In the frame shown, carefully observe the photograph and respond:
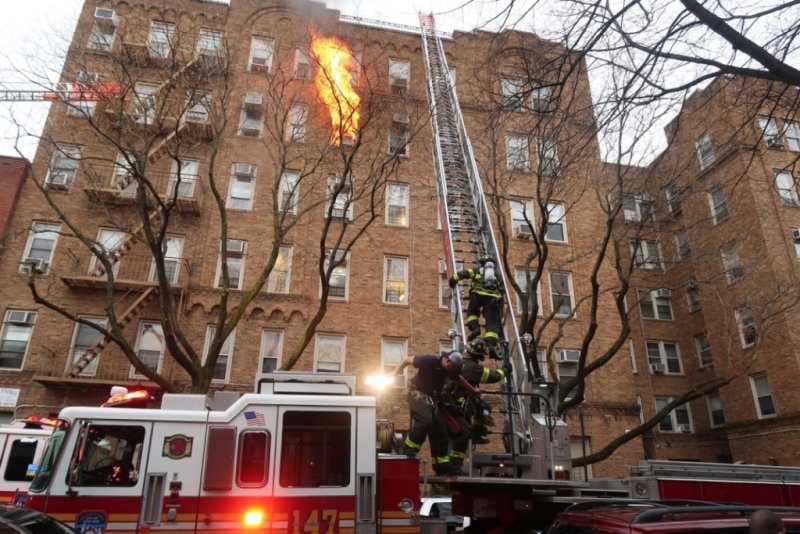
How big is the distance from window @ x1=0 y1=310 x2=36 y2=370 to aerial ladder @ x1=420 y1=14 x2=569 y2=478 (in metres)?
12.3

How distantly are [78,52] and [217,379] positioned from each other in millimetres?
9053

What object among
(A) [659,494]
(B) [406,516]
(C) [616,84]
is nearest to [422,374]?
(B) [406,516]

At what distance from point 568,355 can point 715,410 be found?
8936 mm

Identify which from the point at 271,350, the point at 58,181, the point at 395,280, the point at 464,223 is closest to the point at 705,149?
the point at 395,280

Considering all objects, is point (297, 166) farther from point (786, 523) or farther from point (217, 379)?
point (786, 523)

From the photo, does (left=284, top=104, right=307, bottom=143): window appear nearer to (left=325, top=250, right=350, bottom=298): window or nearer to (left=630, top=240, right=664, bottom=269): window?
(left=325, top=250, right=350, bottom=298): window

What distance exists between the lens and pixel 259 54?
20.4 meters

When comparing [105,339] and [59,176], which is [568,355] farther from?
[59,176]

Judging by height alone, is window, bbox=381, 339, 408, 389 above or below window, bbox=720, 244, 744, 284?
below

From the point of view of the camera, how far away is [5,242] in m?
16.0

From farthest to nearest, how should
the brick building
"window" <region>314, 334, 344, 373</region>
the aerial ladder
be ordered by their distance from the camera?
1. "window" <region>314, 334, 344, 373</region>
2. the brick building
3. the aerial ladder

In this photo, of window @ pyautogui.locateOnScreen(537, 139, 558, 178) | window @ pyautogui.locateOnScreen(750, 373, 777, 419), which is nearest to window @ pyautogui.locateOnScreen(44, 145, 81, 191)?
window @ pyautogui.locateOnScreen(537, 139, 558, 178)

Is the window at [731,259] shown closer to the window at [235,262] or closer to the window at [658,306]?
the window at [658,306]

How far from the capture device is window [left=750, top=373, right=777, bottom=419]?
1925cm
